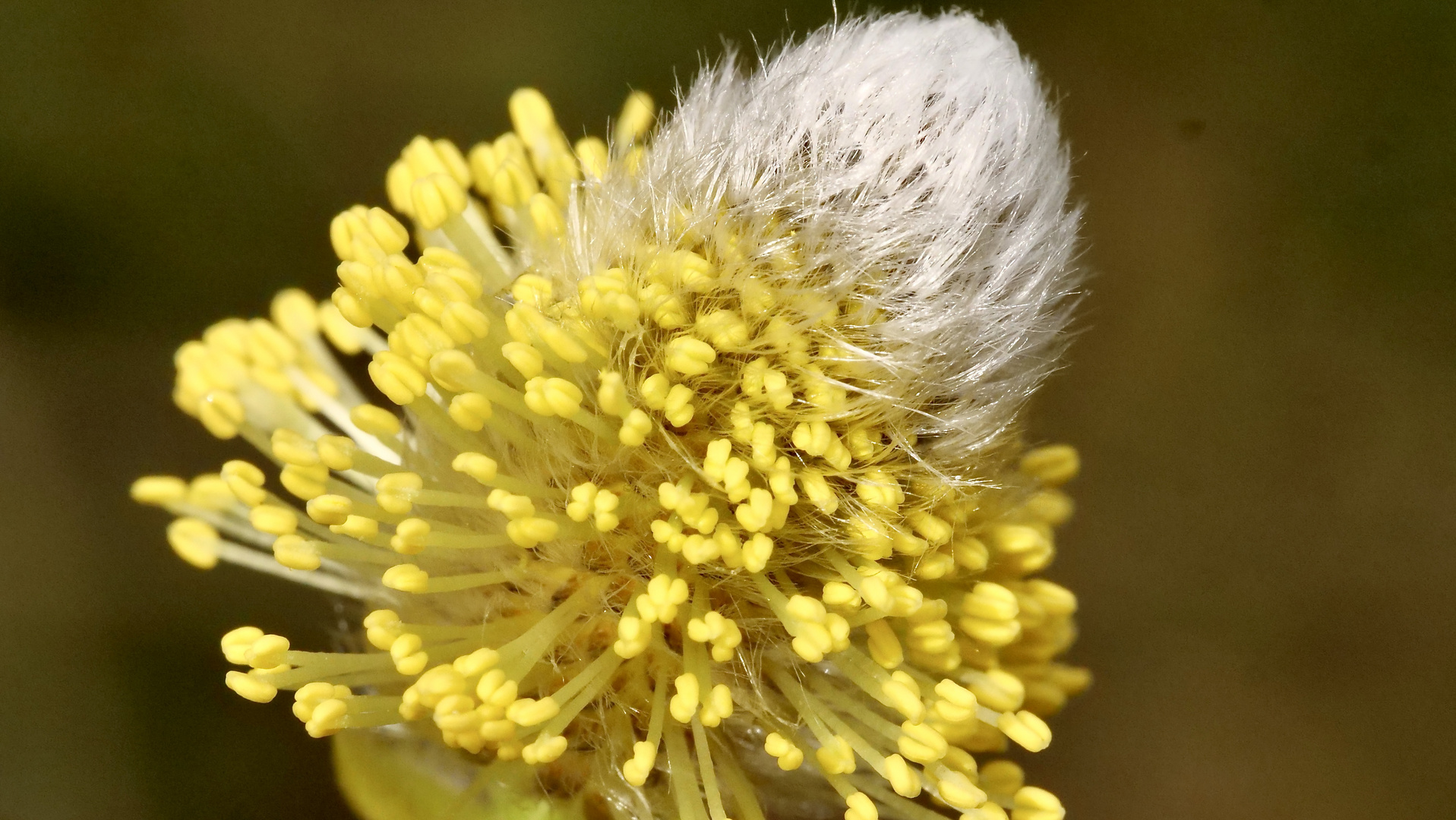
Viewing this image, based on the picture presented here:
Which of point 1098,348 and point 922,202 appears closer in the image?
point 922,202

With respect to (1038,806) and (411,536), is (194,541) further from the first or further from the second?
(1038,806)

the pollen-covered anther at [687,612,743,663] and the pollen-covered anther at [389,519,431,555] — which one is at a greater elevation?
the pollen-covered anther at [687,612,743,663]

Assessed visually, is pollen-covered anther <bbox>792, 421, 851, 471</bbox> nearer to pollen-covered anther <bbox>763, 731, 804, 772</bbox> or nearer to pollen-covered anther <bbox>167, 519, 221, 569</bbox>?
pollen-covered anther <bbox>763, 731, 804, 772</bbox>

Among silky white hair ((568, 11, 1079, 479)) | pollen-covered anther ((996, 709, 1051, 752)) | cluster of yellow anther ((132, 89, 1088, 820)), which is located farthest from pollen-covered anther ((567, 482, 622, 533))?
pollen-covered anther ((996, 709, 1051, 752))

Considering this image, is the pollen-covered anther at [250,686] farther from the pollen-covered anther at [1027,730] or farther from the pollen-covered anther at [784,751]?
the pollen-covered anther at [1027,730]

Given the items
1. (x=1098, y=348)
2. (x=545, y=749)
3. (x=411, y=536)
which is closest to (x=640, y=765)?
(x=545, y=749)

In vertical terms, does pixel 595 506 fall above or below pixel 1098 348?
below

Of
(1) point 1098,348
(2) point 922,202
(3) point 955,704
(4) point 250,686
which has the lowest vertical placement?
(4) point 250,686
